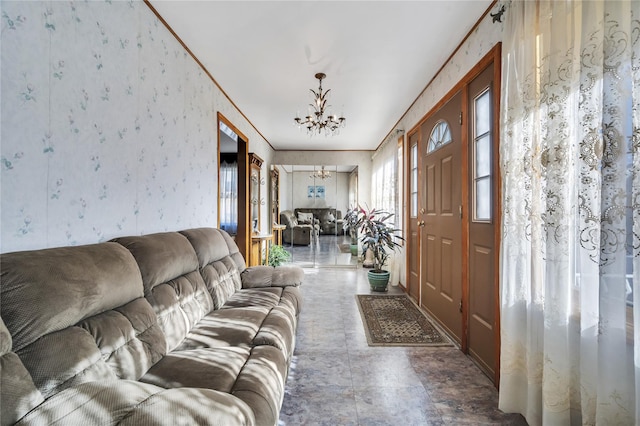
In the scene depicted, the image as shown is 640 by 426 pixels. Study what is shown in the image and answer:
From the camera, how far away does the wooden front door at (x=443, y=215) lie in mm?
2715

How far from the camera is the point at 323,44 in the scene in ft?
8.43

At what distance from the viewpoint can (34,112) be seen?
50.7 inches

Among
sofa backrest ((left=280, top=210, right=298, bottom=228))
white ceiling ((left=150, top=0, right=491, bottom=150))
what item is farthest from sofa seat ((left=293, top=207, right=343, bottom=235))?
white ceiling ((left=150, top=0, right=491, bottom=150))

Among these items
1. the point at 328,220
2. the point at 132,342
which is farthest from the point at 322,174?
the point at 132,342

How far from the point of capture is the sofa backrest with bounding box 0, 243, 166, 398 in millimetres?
950

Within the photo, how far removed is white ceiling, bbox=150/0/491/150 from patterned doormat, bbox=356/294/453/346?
2.63 meters

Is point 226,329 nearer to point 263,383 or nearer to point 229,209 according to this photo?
point 263,383

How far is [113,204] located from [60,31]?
887 millimetres

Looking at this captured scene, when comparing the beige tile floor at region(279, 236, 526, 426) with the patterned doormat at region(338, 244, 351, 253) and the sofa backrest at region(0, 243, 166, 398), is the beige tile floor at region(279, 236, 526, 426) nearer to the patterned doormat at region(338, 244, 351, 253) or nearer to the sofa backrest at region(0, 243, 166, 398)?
the sofa backrest at region(0, 243, 166, 398)

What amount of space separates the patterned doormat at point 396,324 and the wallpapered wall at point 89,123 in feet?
6.88

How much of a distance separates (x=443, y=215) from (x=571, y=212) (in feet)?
5.50

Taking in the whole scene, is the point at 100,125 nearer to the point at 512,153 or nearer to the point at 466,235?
the point at 512,153

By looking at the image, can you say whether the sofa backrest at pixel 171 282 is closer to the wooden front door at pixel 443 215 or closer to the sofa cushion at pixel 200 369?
the sofa cushion at pixel 200 369

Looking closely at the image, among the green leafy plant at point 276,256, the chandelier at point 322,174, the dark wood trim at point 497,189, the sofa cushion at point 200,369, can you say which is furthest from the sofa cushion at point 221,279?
the chandelier at point 322,174
